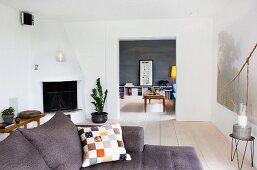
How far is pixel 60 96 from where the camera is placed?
5.17 metres

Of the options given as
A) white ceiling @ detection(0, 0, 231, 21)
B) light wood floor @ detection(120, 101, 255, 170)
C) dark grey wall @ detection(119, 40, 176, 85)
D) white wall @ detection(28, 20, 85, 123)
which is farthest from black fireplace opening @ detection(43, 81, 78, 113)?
dark grey wall @ detection(119, 40, 176, 85)

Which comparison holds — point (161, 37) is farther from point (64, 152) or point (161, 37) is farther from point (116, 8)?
point (64, 152)

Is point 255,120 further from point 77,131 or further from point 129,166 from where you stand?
point 77,131

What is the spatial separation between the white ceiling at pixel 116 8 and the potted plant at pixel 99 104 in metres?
1.55

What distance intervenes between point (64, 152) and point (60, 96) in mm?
3578

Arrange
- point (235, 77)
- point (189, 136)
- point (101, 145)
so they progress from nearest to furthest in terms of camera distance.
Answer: point (101, 145) < point (235, 77) < point (189, 136)

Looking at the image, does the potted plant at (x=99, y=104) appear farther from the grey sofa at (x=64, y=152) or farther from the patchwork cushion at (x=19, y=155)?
the patchwork cushion at (x=19, y=155)

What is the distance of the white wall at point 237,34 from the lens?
288 centimetres

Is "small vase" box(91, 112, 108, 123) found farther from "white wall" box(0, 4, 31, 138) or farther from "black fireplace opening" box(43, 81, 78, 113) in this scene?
"white wall" box(0, 4, 31, 138)

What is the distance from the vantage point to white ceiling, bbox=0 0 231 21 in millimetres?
3857

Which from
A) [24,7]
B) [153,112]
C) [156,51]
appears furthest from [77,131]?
[156,51]

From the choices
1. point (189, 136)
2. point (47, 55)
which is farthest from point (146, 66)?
point (189, 136)

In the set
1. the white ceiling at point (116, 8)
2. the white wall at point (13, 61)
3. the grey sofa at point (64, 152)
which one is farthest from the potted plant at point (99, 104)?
the grey sofa at point (64, 152)

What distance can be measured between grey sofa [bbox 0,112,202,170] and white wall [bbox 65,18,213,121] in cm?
313
